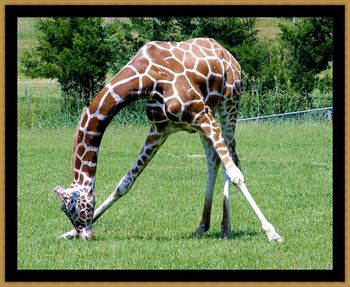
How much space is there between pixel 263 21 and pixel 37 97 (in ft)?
22.5

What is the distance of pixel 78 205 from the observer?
31.4ft

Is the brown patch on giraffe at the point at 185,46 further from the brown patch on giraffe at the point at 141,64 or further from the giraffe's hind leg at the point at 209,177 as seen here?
the giraffe's hind leg at the point at 209,177

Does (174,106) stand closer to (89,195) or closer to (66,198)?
(89,195)

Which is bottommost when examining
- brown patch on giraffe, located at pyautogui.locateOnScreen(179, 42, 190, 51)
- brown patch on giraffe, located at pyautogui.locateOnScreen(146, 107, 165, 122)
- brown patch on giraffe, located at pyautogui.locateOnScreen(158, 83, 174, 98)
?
brown patch on giraffe, located at pyautogui.locateOnScreen(146, 107, 165, 122)

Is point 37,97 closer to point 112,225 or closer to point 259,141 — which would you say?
point 259,141

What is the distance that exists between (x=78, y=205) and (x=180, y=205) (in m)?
3.17

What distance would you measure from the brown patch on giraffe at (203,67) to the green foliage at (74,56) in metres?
9.02

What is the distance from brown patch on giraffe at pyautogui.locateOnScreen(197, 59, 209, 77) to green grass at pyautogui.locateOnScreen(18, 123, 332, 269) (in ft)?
5.68

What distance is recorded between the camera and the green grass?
914 cm

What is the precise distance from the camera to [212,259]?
9.05 m

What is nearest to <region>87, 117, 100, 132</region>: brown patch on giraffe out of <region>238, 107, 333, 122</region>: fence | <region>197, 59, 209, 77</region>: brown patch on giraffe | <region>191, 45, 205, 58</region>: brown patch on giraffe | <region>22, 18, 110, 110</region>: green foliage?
<region>197, 59, 209, 77</region>: brown patch on giraffe

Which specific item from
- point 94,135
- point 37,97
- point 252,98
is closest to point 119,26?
point 37,97

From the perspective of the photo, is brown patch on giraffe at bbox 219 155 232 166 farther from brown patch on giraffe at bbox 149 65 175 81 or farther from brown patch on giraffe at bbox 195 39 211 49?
brown patch on giraffe at bbox 195 39 211 49

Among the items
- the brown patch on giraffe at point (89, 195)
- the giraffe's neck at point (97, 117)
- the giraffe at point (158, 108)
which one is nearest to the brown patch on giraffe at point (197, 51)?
the giraffe at point (158, 108)
